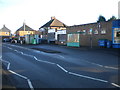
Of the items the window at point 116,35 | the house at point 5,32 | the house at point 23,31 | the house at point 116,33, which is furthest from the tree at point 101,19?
the house at point 5,32

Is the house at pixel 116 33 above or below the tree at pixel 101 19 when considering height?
below

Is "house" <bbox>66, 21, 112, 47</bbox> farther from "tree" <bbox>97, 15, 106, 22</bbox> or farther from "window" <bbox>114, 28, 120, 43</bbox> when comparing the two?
"tree" <bbox>97, 15, 106, 22</bbox>

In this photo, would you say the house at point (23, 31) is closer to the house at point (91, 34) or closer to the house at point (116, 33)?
the house at point (91, 34)

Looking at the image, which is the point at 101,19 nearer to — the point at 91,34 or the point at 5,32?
the point at 91,34

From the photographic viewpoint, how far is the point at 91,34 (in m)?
30.6

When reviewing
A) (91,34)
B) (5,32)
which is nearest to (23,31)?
(5,32)

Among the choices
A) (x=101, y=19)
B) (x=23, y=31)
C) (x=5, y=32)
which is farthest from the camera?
(x=5, y=32)

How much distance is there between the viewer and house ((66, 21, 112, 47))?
87.7 feet

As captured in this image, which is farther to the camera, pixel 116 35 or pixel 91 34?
pixel 91 34

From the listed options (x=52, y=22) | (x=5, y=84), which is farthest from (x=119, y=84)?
(x=52, y=22)

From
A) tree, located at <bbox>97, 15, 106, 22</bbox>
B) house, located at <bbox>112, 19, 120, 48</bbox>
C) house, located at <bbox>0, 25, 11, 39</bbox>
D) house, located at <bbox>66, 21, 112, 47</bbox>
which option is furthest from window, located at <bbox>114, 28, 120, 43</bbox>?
house, located at <bbox>0, 25, 11, 39</bbox>

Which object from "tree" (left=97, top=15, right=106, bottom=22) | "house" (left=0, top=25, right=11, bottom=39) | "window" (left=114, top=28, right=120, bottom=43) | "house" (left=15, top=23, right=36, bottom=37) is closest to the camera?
"window" (left=114, top=28, right=120, bottom=43)

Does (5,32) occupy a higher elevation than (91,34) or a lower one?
higher

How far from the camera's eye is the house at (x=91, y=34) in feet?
87.7
